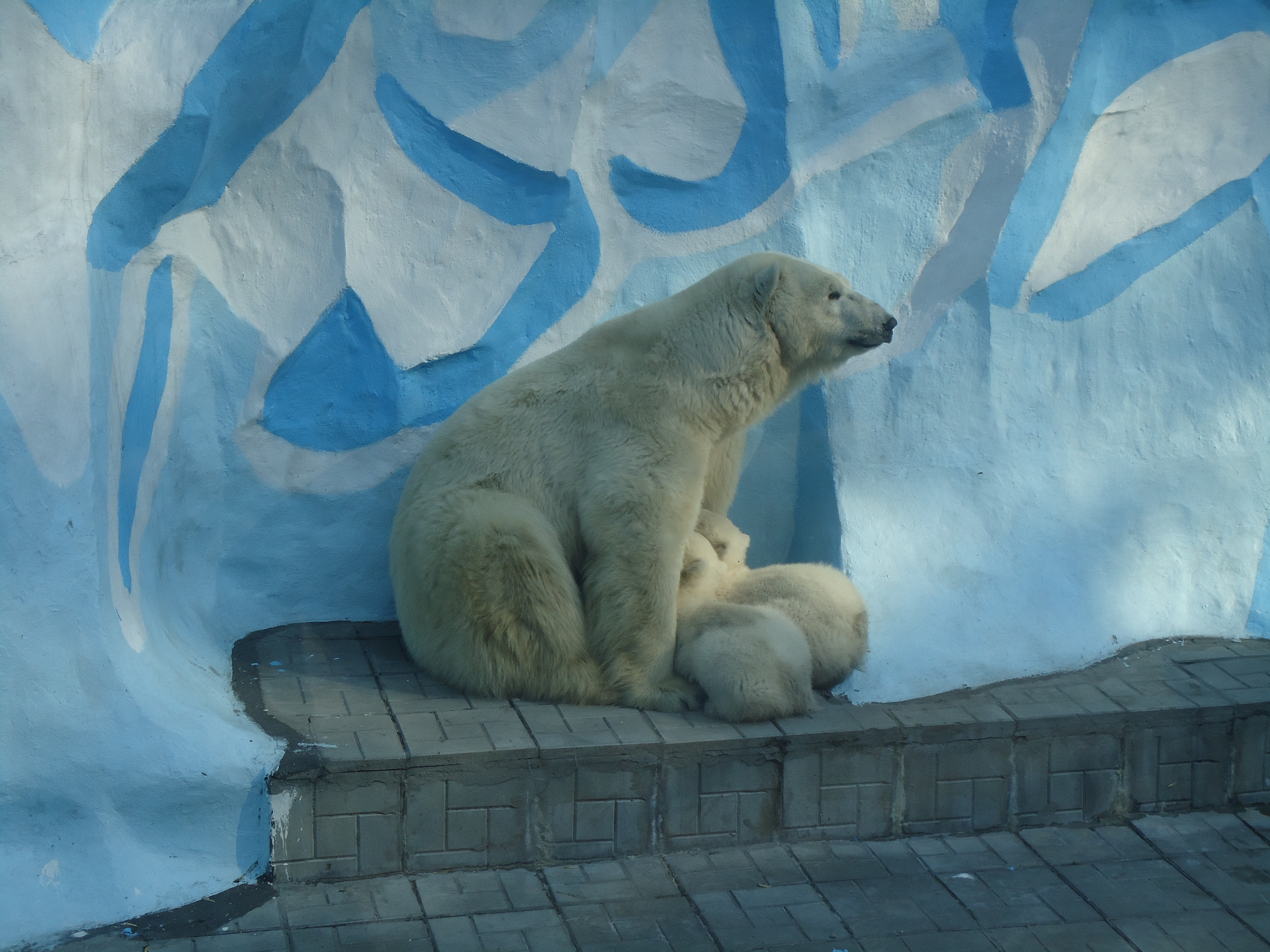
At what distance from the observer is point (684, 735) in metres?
3.74

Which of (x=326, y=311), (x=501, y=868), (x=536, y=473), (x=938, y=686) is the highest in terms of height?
(x=326, y=311)

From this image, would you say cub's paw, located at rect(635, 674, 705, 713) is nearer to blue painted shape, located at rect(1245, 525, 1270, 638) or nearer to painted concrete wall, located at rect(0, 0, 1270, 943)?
painted concrete wall, located at rect(0, 0, 1270, 943)

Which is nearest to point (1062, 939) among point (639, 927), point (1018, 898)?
point (1018, 898)

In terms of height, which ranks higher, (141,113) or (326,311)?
(141,113)

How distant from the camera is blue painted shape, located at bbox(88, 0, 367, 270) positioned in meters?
3.74

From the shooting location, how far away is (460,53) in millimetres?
4785

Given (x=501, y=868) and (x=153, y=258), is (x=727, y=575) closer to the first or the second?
(x=501, y=868)

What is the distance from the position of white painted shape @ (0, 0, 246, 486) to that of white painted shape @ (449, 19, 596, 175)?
1.55 meters

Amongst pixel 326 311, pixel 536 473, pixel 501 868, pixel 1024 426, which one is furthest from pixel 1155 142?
pixel 501 868

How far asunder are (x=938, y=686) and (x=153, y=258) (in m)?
3.03

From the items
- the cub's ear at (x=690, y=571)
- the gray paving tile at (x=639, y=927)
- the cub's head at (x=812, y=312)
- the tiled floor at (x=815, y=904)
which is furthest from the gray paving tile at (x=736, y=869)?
the cub's head at (x=812, y=312)

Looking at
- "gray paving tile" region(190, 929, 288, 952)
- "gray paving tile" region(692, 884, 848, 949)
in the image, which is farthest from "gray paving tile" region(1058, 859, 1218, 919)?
"gray paving tile" region(190, 929, 288, 952)

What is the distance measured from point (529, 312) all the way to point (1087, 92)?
8.13 ft

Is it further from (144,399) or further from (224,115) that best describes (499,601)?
(224,115)
